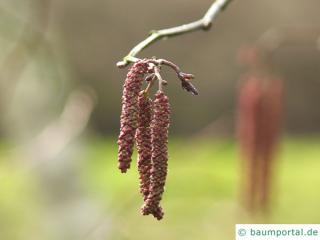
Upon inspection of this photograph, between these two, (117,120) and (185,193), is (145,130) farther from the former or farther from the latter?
(117,120)

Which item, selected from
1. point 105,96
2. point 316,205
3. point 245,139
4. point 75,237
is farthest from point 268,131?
point 105,96

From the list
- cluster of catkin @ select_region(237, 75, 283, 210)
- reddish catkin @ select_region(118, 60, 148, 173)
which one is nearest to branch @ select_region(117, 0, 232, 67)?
reddish catkin @ select_region(118, 60, 148, 173)

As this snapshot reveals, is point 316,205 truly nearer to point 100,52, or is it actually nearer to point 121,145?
point 100,52

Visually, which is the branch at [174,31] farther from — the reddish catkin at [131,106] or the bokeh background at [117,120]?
the bokeh background at [117,120]

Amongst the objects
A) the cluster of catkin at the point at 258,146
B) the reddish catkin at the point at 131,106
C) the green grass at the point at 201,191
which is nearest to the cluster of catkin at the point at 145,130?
the reddish catkin at the point at 131,106

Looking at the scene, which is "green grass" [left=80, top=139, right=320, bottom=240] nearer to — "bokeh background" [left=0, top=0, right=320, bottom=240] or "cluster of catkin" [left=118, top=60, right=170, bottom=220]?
"bokeh background" [left=0, top=0, right=320, bottom=240]

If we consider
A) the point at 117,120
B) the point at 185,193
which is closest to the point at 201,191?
the point at 185,193
